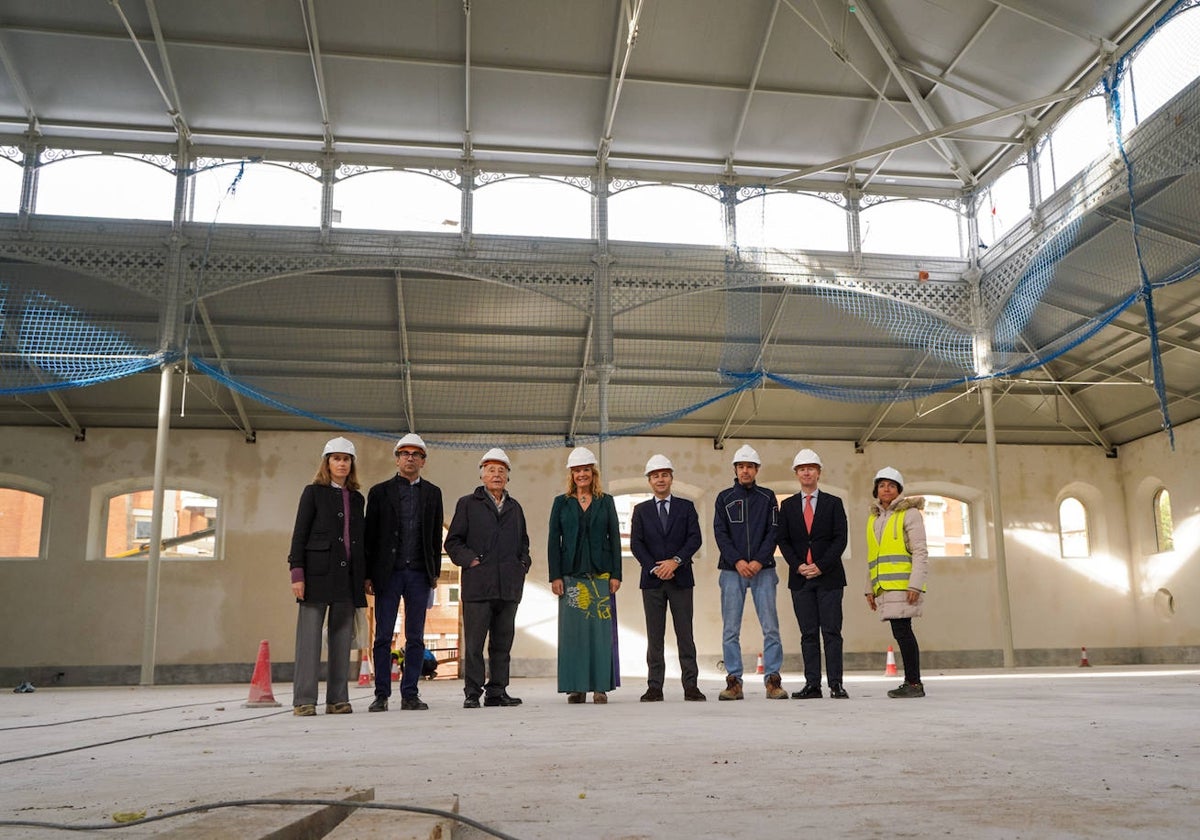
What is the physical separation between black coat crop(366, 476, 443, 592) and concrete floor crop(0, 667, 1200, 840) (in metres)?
1.20

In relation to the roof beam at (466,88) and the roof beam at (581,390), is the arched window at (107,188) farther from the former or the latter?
the roof beam at (581,390)

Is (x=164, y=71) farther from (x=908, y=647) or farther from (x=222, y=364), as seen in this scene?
(x=908, y=647)

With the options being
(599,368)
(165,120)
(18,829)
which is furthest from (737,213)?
(18,829)

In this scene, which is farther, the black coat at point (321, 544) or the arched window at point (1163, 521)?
the arched window at point (1163, 521)

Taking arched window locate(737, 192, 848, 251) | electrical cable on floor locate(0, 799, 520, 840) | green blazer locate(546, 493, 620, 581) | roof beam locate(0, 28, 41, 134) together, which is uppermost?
roof beam locate(0, 28, 41, 134)

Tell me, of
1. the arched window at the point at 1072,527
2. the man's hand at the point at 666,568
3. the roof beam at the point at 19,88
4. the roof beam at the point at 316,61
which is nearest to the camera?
the man's hand at the point at 666,568

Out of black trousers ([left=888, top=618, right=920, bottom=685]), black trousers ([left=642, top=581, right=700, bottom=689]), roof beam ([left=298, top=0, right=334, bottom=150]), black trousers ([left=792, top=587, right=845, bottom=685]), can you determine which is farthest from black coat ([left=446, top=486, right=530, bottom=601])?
roof beam ([left=298, top=0, right=334, bottom=150])

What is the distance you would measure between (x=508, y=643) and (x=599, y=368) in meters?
5.27

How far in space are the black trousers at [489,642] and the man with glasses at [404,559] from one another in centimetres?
29

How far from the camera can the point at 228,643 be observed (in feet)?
46.3

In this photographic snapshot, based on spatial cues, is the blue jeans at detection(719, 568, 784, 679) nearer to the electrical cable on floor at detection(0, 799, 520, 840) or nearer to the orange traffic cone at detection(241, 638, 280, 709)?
the orange traffic cone at detection(241, 638, 280, 709)

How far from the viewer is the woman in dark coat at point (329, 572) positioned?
212 inches

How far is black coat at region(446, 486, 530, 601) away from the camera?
19.9 ft

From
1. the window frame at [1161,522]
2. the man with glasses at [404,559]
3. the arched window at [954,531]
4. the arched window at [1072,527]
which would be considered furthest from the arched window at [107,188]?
the window frame at [1161,522]
